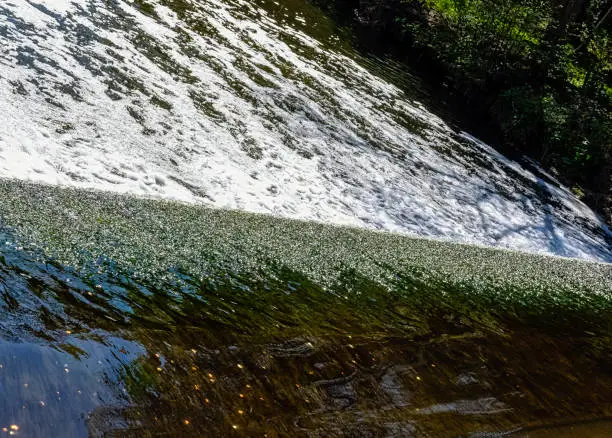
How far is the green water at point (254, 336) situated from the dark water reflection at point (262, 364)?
2 centimetres

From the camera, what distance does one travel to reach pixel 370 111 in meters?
15.0

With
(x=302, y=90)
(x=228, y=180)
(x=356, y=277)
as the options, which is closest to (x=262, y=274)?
(x=356, y=277)

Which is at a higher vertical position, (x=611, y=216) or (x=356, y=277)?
(x=611, y=216)

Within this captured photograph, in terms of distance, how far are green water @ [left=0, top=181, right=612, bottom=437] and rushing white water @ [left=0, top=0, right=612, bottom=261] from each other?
3.63 feet

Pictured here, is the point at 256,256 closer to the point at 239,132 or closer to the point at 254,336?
the point at 254,336

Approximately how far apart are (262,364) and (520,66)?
19431mm

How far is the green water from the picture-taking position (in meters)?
3.75

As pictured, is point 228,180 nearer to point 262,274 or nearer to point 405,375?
point 262,274

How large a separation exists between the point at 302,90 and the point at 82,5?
5317 mm

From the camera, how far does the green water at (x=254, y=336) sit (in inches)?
148

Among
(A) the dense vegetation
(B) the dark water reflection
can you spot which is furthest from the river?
(A) the dense vegetation

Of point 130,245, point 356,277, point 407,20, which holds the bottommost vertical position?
point 130,245

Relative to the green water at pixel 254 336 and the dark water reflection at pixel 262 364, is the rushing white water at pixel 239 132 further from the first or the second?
the dark water reflection at pixel 262 364

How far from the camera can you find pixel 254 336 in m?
4.88
